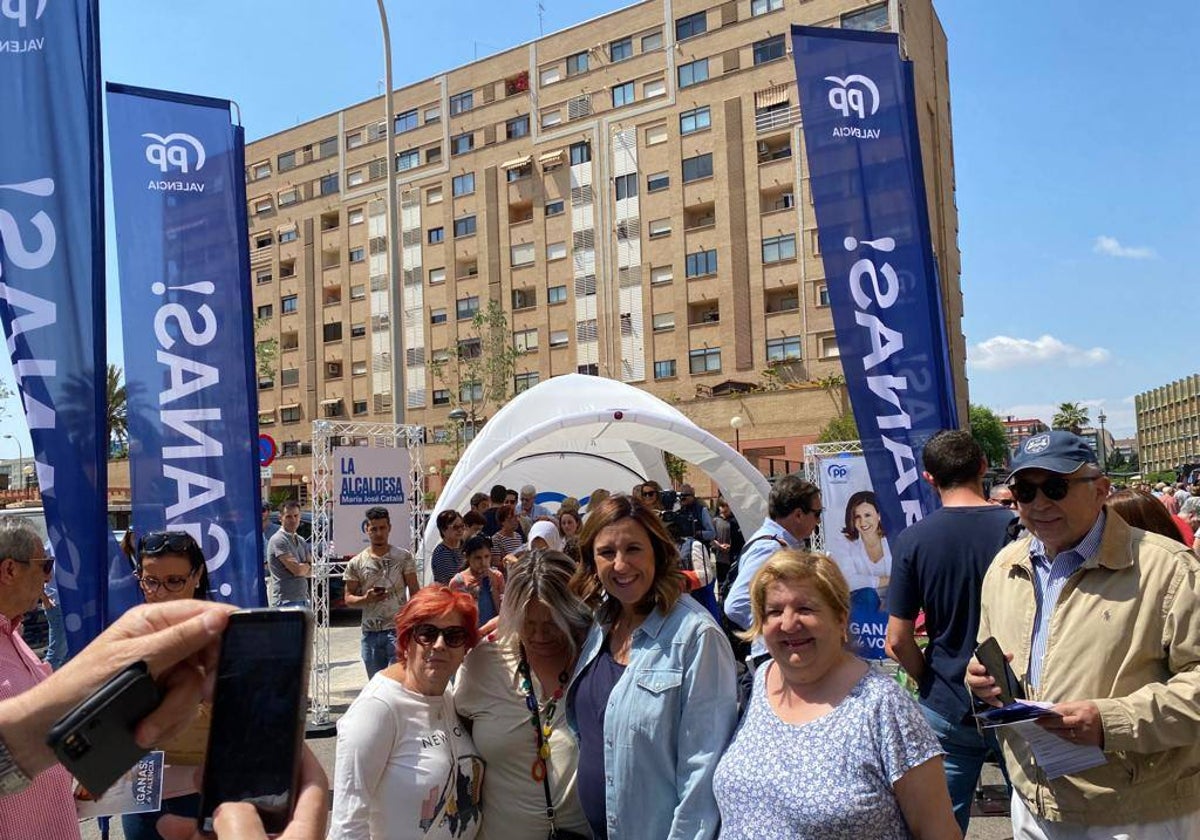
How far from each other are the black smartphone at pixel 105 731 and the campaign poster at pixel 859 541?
26.3ft

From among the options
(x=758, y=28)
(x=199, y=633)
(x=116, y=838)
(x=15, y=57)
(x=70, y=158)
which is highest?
(x=758, y=28)

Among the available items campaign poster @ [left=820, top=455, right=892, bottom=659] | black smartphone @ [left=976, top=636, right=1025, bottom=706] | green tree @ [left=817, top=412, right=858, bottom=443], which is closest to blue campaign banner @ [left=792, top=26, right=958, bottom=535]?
campaign poster @ [left=820, top=455, right=892, bottom=659]

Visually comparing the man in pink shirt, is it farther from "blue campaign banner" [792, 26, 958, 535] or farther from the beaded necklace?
"blue campaign banner" [792, 26, 958, 535]

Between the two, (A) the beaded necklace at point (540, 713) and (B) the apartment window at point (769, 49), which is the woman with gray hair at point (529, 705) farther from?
(B) the apartment window at point (769, 49)

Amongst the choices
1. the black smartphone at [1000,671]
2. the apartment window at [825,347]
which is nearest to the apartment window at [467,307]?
the apartment window at [825,347]

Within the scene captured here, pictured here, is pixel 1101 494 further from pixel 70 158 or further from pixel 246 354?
pixel 246 354

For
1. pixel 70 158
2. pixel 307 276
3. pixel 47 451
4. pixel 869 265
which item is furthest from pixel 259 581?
pixel 307 276

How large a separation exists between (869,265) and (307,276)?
2239 inches

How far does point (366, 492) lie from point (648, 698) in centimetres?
750

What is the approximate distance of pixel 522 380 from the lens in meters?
50.1

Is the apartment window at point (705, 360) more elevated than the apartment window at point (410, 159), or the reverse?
the apartment window at point (410, 159)

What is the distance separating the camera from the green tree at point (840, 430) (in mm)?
36406

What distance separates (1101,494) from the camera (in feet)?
9.36

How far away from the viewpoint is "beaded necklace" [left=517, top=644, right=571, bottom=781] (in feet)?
10.3
